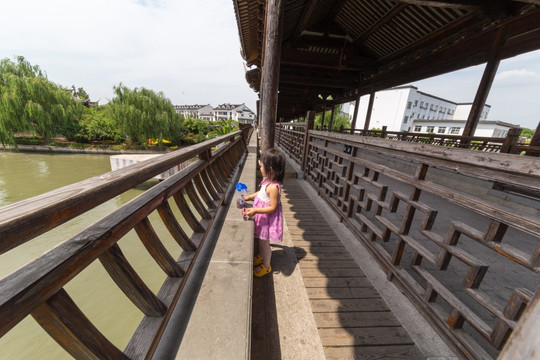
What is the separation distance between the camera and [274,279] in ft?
7.30

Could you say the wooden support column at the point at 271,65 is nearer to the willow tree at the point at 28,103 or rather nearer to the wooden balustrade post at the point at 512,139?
the wooden balustrade post at the point at 512,139

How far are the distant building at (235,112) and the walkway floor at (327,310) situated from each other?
68471mm

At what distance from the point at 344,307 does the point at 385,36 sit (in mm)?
8397

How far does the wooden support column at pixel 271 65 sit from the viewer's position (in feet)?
10.0

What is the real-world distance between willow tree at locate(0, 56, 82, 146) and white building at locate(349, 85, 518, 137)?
4174cm

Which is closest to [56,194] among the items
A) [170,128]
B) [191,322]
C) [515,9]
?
[191,322]

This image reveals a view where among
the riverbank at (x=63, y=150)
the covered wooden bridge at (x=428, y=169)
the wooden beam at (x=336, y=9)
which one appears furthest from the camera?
the riverbank at (x=63, y=150)

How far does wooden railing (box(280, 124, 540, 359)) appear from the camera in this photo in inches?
47.3

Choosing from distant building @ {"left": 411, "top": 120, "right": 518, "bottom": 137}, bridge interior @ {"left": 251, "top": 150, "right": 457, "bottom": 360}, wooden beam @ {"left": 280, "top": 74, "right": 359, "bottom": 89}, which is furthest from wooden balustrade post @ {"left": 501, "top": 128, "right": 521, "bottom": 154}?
distant building @ {"left": 411, "top": 120, "right": 518, "bottom": 137}

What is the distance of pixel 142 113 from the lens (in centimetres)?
2152

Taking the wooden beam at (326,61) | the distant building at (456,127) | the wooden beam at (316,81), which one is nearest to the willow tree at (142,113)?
the wooden beam at (316,81)

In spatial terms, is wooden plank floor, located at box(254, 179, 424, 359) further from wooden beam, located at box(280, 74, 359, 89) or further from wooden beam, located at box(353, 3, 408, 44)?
wooden beam, located at box(280, 74, 359, 89)

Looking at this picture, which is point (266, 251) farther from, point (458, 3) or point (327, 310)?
point (458, 3)

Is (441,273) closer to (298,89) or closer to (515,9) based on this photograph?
(515,9)
